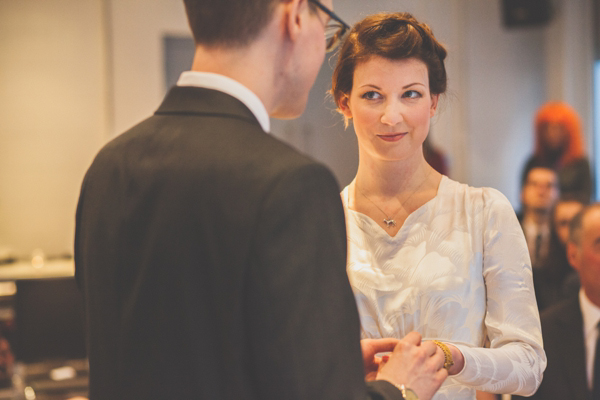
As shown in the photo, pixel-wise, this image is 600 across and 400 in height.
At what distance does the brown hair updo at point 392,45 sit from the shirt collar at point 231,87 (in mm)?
394

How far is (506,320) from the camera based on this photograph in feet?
3.60

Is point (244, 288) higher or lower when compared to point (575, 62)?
lower

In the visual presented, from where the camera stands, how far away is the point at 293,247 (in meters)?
0.71

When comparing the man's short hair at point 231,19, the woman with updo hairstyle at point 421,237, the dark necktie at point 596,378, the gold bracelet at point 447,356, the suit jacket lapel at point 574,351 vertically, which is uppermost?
the man's short hair at point 231,19

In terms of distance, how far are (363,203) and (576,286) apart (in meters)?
1.39

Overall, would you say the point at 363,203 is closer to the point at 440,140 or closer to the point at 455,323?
the point at 455,323

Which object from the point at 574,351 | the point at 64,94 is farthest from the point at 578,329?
the point at 64,94

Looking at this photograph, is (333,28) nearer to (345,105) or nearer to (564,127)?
(345,105)

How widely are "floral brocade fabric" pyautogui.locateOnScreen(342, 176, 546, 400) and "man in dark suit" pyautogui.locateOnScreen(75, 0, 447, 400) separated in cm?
25

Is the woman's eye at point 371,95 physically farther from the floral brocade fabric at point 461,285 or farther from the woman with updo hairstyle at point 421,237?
the floral brocade fabric at point 461,285

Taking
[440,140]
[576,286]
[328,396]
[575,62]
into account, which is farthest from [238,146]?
[575,62]

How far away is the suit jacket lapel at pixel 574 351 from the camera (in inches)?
69.1

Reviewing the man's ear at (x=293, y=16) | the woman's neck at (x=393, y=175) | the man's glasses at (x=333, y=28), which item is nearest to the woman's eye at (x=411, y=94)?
the woman's neck at (x=393, y=175)

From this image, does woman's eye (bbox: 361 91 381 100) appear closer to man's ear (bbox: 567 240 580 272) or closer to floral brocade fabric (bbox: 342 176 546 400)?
floral brocade fabric (bbox: 342 176 546 400)
